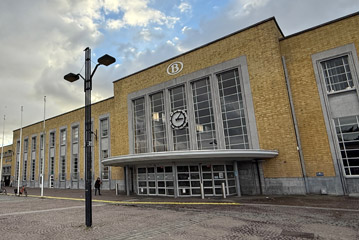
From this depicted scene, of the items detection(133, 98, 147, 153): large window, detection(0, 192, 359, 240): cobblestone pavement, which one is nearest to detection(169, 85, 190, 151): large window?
detection(133, 98, 147, 153): large window

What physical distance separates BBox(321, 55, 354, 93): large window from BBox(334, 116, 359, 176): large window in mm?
2351

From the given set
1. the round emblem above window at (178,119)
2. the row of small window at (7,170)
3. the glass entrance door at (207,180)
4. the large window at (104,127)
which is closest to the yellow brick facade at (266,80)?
the glass entrance door at (207,180)

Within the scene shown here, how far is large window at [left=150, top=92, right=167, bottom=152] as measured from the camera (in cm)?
2355

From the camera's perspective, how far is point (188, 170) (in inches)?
733

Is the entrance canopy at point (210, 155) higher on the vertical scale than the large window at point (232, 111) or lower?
lower

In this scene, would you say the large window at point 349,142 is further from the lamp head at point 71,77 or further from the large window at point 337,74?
the lamp head at point 71,77

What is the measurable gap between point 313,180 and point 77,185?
2890 cm

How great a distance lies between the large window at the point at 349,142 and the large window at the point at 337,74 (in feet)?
7.71

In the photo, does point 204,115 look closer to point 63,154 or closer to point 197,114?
point 197,114

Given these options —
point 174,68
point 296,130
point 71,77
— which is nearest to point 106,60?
point 71,77

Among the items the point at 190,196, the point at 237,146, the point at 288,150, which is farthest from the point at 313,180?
the point at 190,196

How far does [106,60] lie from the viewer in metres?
8.98

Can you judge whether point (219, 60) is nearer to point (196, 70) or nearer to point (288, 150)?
point (196, 70)

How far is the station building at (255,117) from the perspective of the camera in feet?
53.7
